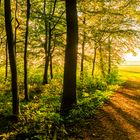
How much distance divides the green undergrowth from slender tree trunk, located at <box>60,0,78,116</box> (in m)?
0.50

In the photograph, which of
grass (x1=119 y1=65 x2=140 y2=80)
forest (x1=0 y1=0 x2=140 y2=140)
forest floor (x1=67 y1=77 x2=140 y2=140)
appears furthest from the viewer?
grass (x1=119 y1=65 x2=140 y2=80)

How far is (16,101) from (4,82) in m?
13.1

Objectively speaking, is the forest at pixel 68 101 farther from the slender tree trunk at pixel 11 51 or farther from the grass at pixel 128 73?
the grass at pixel 128 73

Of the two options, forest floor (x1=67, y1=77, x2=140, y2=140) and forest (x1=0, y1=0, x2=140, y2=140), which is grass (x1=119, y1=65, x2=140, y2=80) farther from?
forest floor (x1=67, y1=77, x2=140, y2=140)

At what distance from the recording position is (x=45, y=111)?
14422 millimetres

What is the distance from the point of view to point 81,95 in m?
16.6

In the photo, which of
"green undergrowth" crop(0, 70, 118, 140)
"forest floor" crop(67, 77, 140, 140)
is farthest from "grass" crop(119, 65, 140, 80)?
"forest floor" crop(67, 77, 140, 140)

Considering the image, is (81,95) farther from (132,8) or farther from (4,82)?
(4,82)

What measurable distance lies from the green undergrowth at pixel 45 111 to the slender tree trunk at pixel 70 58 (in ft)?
1.64

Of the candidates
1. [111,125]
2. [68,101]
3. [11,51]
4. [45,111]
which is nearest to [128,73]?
[45,111]

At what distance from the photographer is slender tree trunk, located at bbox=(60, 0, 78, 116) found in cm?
1278

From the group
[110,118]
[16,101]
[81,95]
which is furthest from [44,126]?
[81,95]

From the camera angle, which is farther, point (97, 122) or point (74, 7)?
point (74, 7)

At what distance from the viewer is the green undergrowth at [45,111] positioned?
31.9 ft
